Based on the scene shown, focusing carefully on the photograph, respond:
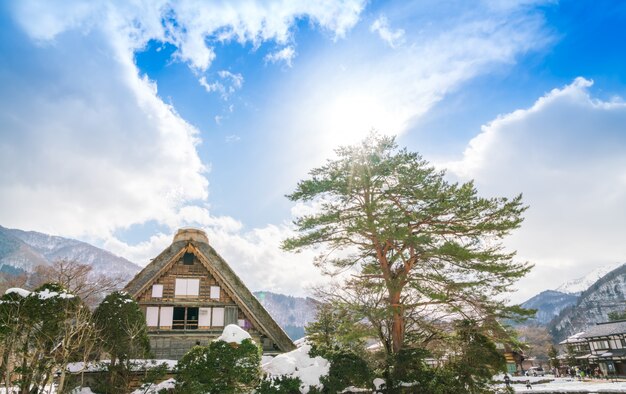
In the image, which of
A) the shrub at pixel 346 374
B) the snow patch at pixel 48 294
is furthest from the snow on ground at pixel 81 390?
the shrub at pixel 346 374

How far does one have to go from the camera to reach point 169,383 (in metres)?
15.4

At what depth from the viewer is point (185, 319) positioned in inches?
817

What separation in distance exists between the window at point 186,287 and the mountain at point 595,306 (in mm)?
147865

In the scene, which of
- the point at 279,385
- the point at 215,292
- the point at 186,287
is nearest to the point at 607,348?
the point at 215,292

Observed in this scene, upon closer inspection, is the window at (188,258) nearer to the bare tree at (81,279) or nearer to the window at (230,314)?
the window at (230,314)

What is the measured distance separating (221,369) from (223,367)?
138 millimetres

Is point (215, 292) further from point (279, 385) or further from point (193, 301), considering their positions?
point (279, 385)

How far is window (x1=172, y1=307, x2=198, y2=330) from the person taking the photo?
20.9m

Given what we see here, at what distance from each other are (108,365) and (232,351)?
6053 mm

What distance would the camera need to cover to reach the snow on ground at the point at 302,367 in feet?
48.7

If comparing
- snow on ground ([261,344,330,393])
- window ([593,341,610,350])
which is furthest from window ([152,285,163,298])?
window ([593,341,610,350])

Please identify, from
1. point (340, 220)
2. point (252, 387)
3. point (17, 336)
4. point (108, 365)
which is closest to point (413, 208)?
point (340, 220)

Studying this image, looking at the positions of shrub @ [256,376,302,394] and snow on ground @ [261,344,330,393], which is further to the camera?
snow on ground @ [261,344,330,393]

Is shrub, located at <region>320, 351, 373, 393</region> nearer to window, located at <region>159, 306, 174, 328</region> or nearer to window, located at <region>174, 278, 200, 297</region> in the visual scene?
window, located at <region>174, 278, 200, 297</region>
